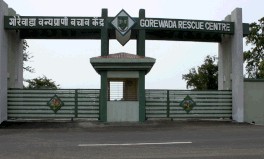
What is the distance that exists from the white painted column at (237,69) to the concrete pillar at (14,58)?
1312cm

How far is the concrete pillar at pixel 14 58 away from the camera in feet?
52.6

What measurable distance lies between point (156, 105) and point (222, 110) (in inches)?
158

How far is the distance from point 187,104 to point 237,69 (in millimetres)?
3473

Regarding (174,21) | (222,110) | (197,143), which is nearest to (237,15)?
(174,21)

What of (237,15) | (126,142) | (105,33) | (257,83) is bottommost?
(126,142)

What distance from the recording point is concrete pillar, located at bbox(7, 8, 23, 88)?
1605 centimetres

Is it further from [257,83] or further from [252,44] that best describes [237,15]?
[252,44]

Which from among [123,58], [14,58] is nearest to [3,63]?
[14,58]

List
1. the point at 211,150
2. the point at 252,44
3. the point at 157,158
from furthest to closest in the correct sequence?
the point at 252,44
the point at 211,150
the point at 157,158

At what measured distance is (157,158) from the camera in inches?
255

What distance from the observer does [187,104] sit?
15.9 meters

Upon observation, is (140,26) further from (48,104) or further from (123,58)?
(48,104)

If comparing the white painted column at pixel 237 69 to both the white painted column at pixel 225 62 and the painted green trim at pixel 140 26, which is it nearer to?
the painted green trim at pixel 140 26

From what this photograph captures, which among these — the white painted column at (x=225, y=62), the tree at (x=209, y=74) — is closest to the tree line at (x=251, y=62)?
the tree at (x=209, y=74)
